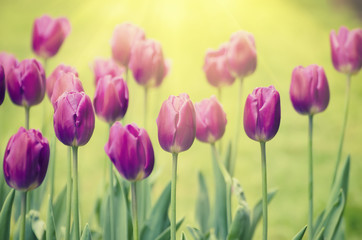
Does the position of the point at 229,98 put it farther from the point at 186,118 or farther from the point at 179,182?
the point at 186,118

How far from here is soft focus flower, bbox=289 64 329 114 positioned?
0.84 meters

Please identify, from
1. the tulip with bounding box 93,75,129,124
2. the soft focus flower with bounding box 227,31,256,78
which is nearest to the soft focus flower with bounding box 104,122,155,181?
the tulip with bounding box 93,75,129,124

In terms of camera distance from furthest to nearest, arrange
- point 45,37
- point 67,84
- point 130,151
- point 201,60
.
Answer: point 201,60 → point 45,37 → point 67,84 → point 130,151

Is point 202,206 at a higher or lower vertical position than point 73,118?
lower

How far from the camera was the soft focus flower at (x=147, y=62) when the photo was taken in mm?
965

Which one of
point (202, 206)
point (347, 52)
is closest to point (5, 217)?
point (202, 206)

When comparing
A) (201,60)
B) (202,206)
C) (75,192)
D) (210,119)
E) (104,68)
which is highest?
(201,60)

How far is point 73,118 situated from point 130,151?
0.10 m

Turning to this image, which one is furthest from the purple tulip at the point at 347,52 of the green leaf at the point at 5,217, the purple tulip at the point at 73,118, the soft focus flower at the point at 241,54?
the green leaf at the point at 5,217

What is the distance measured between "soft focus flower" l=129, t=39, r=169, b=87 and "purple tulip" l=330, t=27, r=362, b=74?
1.17 ft

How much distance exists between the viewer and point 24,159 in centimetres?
68

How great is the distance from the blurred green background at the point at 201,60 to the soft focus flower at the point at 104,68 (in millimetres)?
884

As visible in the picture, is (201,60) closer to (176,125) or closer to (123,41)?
(123,41)

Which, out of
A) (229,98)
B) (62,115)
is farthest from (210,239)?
(229,98)
